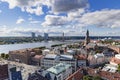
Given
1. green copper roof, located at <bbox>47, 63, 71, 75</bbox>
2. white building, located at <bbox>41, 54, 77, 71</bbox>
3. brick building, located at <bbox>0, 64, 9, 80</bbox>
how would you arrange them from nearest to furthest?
brick building, located at <bbox>0, 64, 9, 80</bbox> → green copper roof, located at <bbox>47, 63, 71, 75</bbox> → white building, located at <bbox>41, 54, 77, 71</bbox>

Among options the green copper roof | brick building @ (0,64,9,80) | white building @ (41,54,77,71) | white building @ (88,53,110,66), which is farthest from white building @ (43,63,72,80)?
white building @ (88,53,110,66)

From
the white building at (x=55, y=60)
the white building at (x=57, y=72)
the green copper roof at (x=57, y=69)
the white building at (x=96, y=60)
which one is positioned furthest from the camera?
the white building at (x=96, y=60)

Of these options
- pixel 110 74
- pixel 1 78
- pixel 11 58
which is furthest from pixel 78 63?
pixel 1 78

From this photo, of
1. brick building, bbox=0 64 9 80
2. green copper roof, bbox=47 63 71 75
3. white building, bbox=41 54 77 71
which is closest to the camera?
brick building, bbox=0 64 9 80

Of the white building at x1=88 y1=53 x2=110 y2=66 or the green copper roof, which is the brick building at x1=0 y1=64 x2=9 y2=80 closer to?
the green copper roof

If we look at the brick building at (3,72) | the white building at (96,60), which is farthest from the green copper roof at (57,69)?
the white building at (96,60)

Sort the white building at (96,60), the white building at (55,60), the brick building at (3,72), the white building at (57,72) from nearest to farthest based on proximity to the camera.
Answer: the brick building at (3,72), the white building at (57,72), the white building at (55,60), the white building at (96,60)

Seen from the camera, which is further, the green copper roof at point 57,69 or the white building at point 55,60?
the white building at point 55,60

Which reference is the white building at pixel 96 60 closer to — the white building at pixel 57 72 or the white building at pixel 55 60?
the white building at pixel 55 60

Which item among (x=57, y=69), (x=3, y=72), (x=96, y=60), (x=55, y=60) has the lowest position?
(x=96, y=60)

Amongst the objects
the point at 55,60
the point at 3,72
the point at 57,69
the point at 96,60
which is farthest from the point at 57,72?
the point at 96,60

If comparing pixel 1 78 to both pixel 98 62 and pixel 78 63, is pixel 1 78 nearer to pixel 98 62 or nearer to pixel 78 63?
pixel 78 63

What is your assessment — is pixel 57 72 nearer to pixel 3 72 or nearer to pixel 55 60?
pixel 3 72
